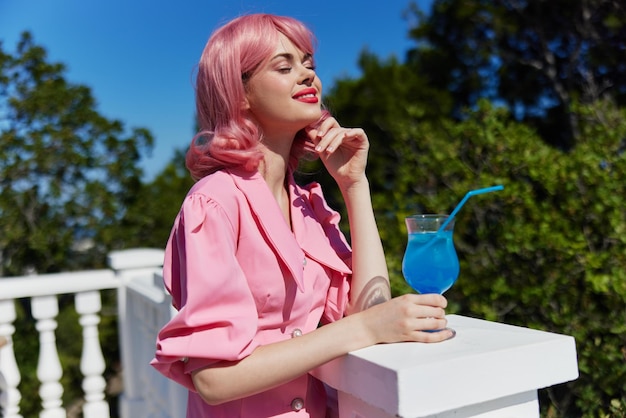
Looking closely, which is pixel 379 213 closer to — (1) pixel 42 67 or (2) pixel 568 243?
(2) pixel 568 243

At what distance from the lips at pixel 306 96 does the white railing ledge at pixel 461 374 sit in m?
0.60

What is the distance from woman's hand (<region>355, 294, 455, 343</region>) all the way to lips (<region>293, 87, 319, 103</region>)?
0.53 meters

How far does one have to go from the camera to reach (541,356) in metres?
1.04

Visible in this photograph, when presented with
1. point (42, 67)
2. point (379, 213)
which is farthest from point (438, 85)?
point (379, 213)

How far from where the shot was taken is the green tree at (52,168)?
7.14 meters

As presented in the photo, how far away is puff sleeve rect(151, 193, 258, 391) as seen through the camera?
114 cm

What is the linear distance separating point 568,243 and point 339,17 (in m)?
11.0

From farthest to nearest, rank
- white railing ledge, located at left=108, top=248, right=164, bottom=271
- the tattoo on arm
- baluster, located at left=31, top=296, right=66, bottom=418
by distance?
white railing ledge, located at left=108, top=248, right=164, bottom=271, baluster, located at left=31, top=296, right=66, bottom=418, the tattoo on arm

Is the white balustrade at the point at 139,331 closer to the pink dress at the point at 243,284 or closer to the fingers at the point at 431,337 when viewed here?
the pink dress at the point at 243,284

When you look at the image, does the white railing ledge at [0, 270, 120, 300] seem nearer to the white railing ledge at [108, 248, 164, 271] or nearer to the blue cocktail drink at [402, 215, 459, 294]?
the white railing ledge at [108, 248, 164, 271]

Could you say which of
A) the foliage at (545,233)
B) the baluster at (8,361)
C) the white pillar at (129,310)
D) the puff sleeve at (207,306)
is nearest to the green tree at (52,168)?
the white pillar at (129,310)

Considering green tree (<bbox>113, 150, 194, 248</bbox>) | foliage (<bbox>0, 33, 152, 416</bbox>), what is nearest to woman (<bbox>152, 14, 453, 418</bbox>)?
foliage (<bbox>0, 33, 152, 416</bbox>)

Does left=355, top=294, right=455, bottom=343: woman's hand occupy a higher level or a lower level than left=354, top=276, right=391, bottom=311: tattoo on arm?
lower

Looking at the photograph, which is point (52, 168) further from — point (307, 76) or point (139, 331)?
point (307, 76)
